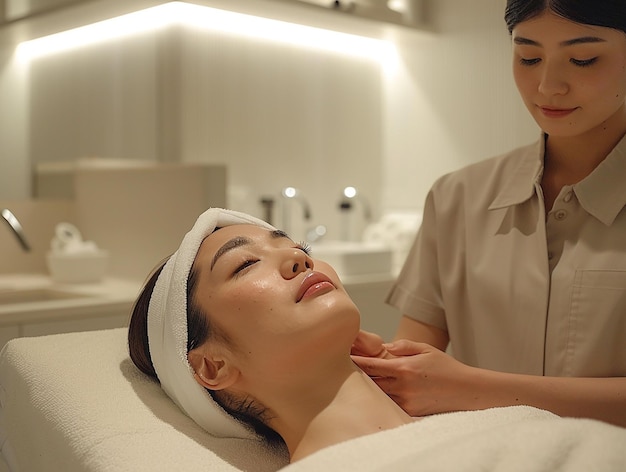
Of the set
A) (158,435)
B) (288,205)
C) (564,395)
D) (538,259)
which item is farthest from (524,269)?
(288,205)

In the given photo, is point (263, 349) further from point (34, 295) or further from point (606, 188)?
point (34, 295)

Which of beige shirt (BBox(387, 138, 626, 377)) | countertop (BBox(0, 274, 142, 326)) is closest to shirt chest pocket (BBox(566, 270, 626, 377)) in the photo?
beige shirt (BBox(387, 138, 626, 377))

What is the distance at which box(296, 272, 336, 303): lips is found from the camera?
0.99 metres

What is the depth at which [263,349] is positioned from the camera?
3.16 ft

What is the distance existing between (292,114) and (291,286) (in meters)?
2.19

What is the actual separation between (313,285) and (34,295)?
1579 millimetres

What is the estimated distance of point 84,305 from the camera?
204 cm

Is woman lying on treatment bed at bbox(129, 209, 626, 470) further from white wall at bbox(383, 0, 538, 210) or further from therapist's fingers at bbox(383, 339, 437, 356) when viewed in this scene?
white wall at bbox(383, 0, 538, 210)

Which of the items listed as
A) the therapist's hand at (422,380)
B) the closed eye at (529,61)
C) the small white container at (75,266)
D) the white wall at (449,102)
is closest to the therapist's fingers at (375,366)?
the therapist's hand at (422,380)

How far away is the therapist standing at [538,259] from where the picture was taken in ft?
3.65

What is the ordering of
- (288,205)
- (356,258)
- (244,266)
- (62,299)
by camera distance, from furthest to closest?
(288,205), (356,258), (62,299), (244,266)

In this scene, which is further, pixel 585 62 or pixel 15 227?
pixel 15 227

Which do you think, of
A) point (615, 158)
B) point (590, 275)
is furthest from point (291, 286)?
point (615, 158)

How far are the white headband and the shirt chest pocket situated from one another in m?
0.60
